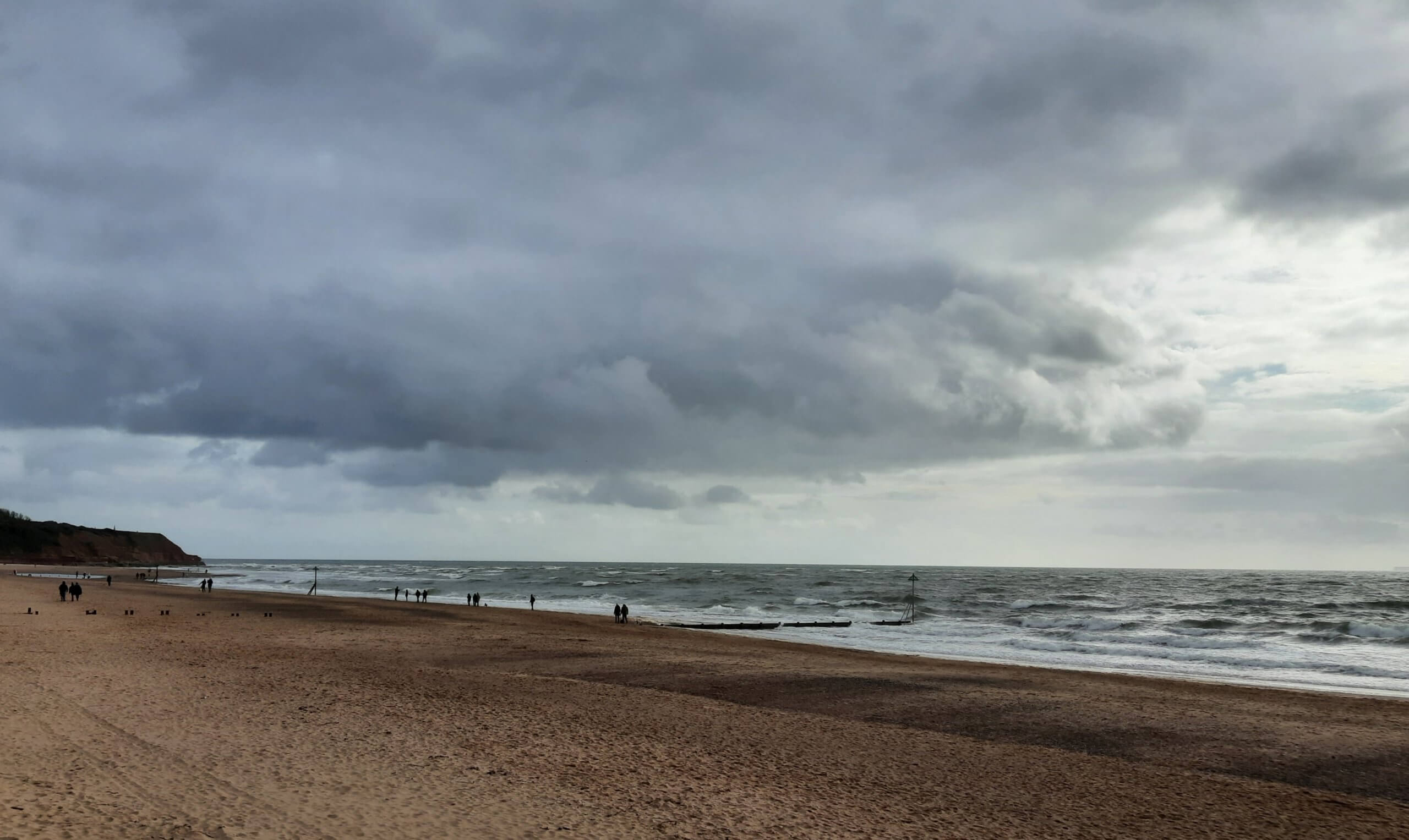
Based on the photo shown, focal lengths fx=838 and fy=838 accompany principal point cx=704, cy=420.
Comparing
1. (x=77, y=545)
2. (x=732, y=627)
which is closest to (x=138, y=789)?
(x=732, y=627)

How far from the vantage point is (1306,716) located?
17.8 m

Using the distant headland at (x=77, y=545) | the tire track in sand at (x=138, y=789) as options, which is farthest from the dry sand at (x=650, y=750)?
the distant headland at (x=77, y=545)

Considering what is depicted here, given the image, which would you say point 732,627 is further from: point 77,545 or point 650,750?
point 77,545

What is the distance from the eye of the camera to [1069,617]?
5294 centimetres

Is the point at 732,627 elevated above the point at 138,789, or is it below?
below

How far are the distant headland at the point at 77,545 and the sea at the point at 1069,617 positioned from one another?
5162 centimetres

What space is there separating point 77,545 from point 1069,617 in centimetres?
17642

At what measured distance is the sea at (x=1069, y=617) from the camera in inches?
1208

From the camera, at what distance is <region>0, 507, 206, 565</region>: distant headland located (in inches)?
5600

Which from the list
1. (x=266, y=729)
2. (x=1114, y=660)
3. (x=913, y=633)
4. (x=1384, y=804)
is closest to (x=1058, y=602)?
(x=913, y=633)

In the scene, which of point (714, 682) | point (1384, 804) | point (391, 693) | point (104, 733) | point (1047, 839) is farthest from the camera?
point (714, 682)

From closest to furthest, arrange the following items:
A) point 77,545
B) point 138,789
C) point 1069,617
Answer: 1. point 138,789
2. point 1069,617
3. point 77,545

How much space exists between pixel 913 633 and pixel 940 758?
1286 inches

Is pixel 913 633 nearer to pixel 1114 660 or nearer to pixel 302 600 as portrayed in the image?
pixel 1114 660
